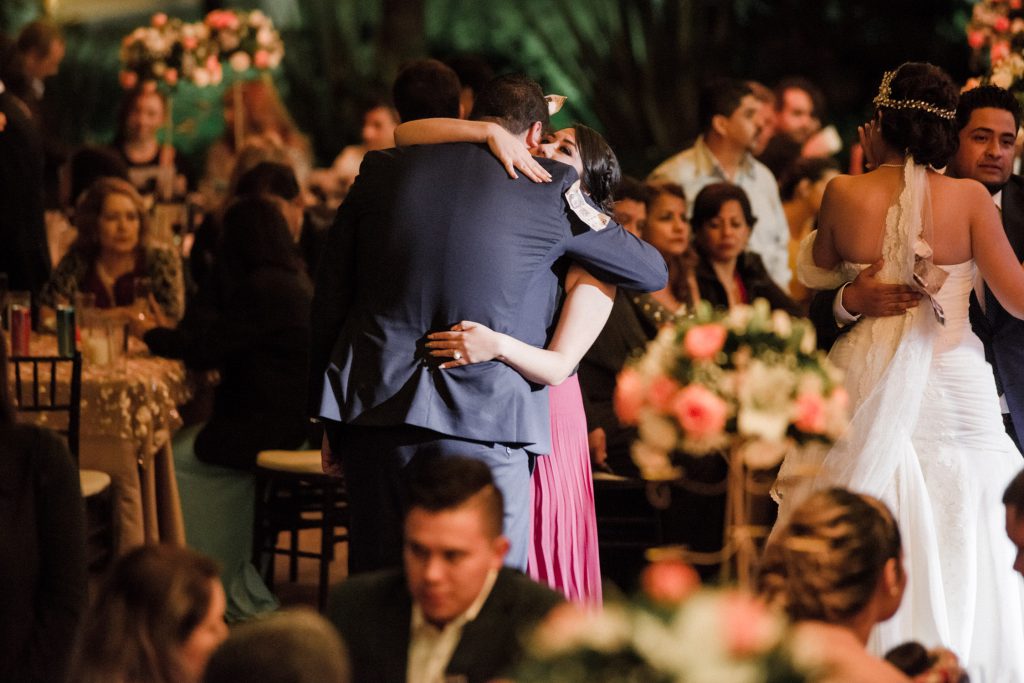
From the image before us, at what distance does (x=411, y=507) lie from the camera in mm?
3008

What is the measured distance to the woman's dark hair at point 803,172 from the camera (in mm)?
8047

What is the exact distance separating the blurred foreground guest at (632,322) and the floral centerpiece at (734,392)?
106 inches

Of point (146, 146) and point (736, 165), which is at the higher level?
point (146, 146)

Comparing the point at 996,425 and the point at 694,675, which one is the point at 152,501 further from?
the point at 694,675

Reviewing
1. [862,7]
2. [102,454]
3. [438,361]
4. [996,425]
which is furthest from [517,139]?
[862,7]

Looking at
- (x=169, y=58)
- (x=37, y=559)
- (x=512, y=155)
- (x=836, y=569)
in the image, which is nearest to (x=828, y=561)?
(x=836, y=569)

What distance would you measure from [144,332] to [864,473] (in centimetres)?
313

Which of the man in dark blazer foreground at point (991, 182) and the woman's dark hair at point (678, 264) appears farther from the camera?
the woman's dark hair at point (678, 264)

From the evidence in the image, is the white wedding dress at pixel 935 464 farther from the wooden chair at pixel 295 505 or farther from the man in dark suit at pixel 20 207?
the man in dark suit at pixel 20 207

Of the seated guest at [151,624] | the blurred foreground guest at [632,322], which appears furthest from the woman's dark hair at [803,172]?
the seated guest at [151,624]

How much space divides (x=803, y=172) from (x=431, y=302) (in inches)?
189

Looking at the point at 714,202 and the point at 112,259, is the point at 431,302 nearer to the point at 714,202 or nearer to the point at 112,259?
the point at 714,202

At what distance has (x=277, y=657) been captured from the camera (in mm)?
2258

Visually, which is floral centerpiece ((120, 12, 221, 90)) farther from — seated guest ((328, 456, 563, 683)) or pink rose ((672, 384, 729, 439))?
pink rose ((672, 384, 729, 439))
